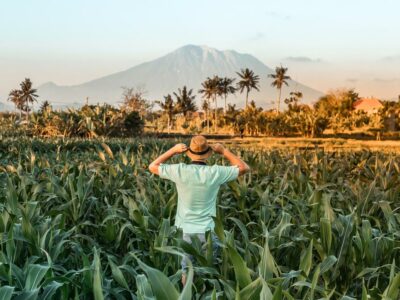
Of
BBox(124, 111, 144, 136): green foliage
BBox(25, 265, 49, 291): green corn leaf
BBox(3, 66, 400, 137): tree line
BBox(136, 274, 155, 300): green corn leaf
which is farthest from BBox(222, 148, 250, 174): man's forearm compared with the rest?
BBox(124, 111, 144, 136): green foliage

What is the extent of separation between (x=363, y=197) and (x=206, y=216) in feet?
7.29

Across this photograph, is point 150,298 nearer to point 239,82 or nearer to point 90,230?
point 90,230

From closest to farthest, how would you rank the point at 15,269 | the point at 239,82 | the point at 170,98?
the point at 15,269 → the point at 170,98 → the point at 239,82

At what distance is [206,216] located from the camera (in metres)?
4.21

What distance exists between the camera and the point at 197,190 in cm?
416

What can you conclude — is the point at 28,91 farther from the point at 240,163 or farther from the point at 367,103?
the point at 240,163

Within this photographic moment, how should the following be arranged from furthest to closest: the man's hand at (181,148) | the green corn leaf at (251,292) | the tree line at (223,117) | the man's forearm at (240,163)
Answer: the tree line at (223,117)
the man's forearm at (240,163)
the man's hand at (181,148)
the green corn leaf at (251,292)

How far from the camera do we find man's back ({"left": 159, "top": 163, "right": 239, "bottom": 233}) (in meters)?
4.13

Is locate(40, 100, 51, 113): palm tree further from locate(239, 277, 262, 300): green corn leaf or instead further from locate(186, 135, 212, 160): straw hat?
locate(239, 277, 262, 300): green corn leaf

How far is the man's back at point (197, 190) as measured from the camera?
4133 millimetres

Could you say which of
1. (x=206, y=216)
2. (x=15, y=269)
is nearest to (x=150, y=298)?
(x=15, y=269)

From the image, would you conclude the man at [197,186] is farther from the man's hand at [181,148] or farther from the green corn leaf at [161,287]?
the green corn leaf at [161,287]

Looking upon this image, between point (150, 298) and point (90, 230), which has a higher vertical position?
point (150, 298)

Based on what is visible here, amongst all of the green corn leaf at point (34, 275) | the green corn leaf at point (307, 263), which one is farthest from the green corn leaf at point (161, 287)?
the green corn leaf at point (307, 263)
